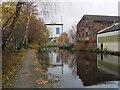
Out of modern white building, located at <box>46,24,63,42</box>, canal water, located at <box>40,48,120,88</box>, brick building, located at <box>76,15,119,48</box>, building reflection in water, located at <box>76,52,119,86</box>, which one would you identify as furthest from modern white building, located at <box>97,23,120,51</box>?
modern white building, located at <box>46,24,63,42</box>

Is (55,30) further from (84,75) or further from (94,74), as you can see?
(84,75)

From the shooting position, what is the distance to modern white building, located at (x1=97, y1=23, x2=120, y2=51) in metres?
40.2

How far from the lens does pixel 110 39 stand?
1724 inches

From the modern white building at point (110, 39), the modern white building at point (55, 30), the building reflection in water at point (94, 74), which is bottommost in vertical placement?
the building reflection in water at point (94, 74)

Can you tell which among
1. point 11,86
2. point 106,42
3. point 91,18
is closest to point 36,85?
point 11,86

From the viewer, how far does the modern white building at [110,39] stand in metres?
40.2

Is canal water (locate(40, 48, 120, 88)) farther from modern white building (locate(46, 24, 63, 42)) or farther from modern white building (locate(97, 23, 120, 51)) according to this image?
modern white building (locate(46, 24, 63, 42))

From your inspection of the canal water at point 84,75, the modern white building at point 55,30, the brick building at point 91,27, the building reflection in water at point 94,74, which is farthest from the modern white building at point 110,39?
the modern white building at point 55,30

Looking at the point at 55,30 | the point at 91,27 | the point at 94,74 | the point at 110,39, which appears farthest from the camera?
the point at 55,30

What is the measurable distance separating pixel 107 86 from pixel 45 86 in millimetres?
3799

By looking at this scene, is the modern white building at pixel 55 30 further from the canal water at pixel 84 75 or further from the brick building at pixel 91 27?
the canal water at pixel 84 75

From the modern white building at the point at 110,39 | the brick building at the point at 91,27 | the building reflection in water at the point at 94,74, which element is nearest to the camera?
the building reflection in water at the point at 94,74

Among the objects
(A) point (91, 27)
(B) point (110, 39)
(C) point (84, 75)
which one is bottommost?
(C) point (84, 75)

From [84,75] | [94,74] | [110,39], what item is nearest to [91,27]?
[110,39]
